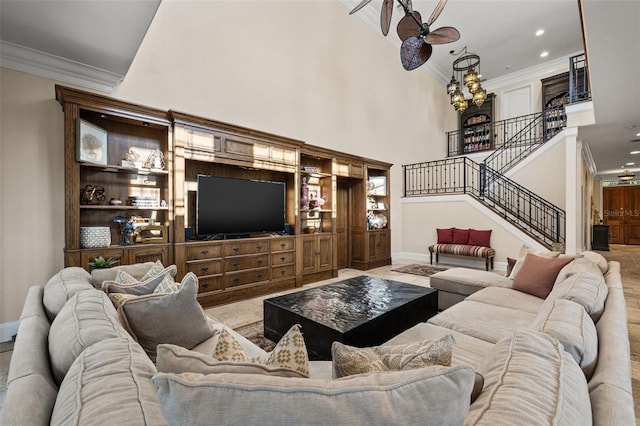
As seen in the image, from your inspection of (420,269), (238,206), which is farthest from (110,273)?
(420,269)

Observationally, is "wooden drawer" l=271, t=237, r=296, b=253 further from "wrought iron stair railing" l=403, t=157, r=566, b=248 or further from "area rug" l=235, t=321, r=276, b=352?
"wrought iron stair railing" l=403, t=157, r=566, b=248

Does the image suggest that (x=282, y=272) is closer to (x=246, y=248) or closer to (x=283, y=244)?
(x=283, y=244)

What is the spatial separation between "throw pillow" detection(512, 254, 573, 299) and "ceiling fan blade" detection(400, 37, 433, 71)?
227 cm

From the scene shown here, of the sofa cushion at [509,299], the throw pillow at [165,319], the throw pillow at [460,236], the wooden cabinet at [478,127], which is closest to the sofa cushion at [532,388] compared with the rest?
the throw pillow at [165,319]

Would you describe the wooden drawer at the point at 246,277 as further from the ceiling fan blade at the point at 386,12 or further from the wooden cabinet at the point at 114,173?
the ceiling fan blade at the point at 386,12

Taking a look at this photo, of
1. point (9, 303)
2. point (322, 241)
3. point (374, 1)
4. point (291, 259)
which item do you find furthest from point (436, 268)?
point (9, 303)

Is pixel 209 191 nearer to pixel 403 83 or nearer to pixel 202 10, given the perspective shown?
pixel 202 10

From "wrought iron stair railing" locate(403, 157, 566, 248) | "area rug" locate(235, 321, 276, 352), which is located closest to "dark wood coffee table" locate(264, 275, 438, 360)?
"area rug" locate(235, 321, 276, 352)

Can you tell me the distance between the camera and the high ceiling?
7.75ft

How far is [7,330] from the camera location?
2.90 meters

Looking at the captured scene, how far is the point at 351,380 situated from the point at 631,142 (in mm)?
9571

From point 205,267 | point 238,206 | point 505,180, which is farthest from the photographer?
point 505,180

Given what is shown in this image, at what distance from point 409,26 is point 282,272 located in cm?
360

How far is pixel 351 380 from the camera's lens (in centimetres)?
62
